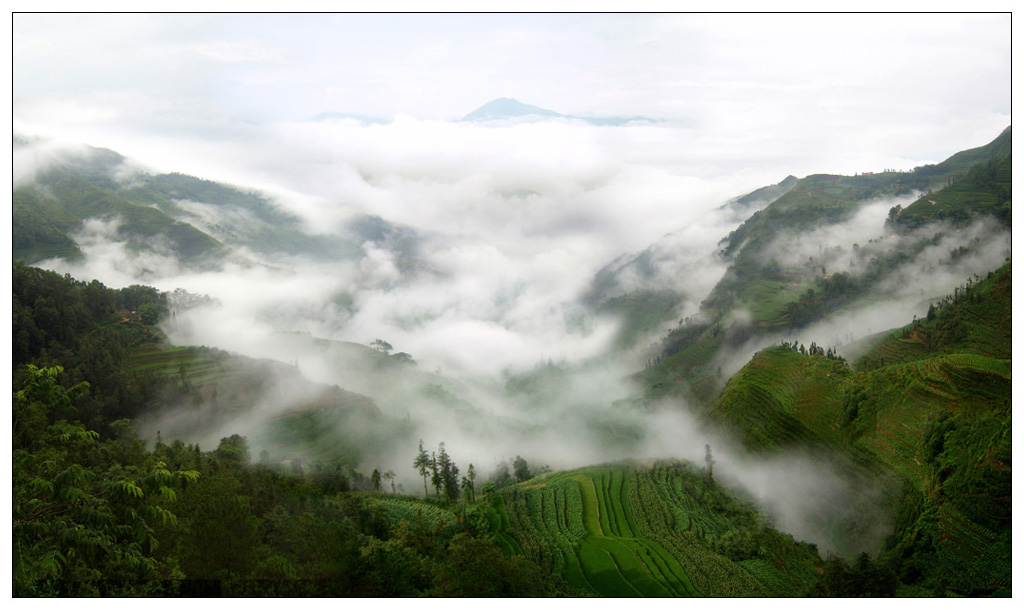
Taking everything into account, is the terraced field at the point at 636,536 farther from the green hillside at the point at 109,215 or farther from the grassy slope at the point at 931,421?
the green hillside at the point at 109,215

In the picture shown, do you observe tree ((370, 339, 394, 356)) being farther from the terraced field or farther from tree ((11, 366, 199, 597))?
tree ((11, 366, 199, 597))

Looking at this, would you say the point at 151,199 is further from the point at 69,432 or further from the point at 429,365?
the point at 69,432

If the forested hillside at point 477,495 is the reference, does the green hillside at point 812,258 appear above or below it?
above

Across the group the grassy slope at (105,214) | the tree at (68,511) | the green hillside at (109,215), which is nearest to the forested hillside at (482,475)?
the tree at (68,511)

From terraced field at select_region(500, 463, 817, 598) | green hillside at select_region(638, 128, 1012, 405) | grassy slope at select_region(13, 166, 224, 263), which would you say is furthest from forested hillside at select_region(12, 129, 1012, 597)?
grassy slope at select_region(13, 166, 224, 263)

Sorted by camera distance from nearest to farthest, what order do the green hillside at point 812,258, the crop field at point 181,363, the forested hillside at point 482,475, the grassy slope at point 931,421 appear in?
the forested hillside at point 482,475, the grassy slope at point 931,421, the crop field at point 181,363, the green hillside at point 812,258

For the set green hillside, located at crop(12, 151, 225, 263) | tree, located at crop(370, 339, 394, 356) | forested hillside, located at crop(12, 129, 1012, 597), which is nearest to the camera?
forested hillside, located at crop(12, 129, 1012, 597)

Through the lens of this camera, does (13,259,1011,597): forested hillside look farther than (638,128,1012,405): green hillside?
No

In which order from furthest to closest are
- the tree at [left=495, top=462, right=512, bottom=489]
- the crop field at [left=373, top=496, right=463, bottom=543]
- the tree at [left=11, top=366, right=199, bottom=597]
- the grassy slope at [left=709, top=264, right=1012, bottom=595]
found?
the tree at [left=495, top=462, right=512, bottom=489] → the crop field at [left=373, top=496, right=463, bottom=543] → the grassy slope at [left=709, top=264, right=1012, bottom=595] → the tree at [left=11, top=366, right=199, bottom=597]

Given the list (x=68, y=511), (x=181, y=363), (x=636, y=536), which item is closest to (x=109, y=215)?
(x=181, y=363)

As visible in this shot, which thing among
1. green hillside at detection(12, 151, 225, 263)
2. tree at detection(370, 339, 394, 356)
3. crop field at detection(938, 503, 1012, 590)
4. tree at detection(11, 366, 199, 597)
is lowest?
crop field at detection(938, 503, 1012, 590)

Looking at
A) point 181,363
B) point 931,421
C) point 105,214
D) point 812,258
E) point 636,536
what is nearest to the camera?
point 931,421

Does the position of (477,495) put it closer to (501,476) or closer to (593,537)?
(501,476)

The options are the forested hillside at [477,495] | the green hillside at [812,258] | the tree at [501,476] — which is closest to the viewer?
the forested hillside at [477,495]
